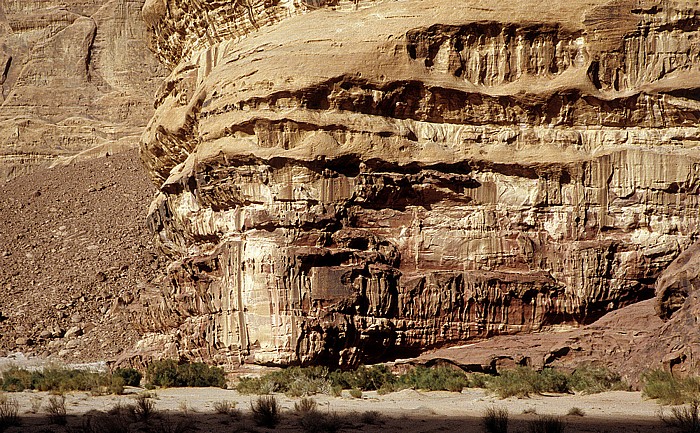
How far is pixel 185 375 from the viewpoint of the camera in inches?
823

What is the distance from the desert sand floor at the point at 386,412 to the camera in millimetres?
13422

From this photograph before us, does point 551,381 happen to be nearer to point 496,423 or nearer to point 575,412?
point 575,412

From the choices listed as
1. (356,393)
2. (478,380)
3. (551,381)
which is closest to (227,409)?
(356,393)

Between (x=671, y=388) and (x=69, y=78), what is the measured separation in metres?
54.6

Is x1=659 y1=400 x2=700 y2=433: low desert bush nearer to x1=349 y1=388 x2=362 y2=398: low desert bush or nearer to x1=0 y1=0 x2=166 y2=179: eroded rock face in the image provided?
x1=349 y1=388 x2=362 y2=398: low desert bush

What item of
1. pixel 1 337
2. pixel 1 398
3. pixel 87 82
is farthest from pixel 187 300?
pixel 87 82

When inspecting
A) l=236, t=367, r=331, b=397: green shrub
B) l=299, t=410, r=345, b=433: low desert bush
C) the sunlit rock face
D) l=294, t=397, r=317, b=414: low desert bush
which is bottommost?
l=236, t=367, r=331, b=397: green shrub

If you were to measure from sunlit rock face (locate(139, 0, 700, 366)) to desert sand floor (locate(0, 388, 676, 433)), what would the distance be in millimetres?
2480

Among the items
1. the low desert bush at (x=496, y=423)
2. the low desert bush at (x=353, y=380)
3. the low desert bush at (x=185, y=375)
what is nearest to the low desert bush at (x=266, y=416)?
the low desert bush at (x=496, y=423)

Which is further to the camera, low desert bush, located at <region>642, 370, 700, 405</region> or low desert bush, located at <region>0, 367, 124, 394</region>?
low desert bush, located at <region>0, 367, 124, 394</region>

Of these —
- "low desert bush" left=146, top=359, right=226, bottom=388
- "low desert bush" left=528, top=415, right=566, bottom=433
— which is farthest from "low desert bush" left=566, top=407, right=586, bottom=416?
"low desert bush" left=146, top=359, right=226, bottom=388

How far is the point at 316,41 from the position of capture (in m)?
21.0

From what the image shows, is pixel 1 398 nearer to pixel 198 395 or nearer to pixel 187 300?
pixel 198 395

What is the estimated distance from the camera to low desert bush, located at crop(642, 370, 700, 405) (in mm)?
15406
